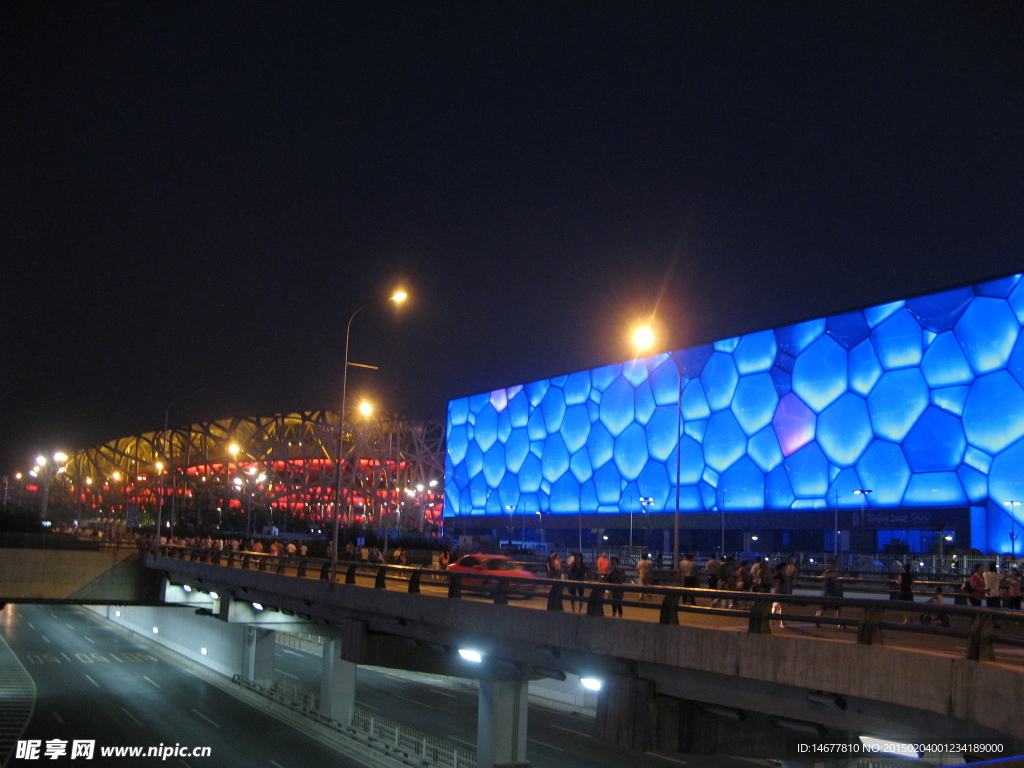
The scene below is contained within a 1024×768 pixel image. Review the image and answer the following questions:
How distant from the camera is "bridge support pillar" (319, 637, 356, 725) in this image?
1228 inches

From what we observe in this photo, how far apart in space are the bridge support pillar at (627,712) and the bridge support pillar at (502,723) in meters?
9.67

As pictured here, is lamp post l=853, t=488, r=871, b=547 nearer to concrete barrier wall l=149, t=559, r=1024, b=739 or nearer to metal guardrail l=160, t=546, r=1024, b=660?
metal guardrail l=160, t=546, r=1024, b=660

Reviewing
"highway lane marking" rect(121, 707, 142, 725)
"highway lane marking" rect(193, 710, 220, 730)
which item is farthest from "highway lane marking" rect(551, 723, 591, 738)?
"highway lane marking" rect(121, 707, 142, 725)

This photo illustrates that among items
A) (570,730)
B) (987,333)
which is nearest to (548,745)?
(570,730)

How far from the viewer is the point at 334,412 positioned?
109062 mm

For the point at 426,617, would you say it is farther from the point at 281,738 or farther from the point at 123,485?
the point at 123,485

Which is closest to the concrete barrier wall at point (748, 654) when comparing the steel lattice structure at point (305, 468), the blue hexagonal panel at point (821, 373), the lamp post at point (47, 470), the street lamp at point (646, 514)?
the blue hexagonal panel at point (821, 373)

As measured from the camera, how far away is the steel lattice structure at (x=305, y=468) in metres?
106

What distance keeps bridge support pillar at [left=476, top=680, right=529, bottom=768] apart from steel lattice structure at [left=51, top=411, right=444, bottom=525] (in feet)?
247

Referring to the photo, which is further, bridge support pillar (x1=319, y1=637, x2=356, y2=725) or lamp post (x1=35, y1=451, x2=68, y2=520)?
lamp post (x1=35, y1=451, x2=68, y2=520)

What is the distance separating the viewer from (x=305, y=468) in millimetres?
114188

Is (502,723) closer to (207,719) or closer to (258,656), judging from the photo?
(207,719)

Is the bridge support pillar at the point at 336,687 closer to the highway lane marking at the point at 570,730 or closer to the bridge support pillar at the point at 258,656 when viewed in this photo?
the highway lane marking at the point at 570,730

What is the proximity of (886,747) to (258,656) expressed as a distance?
32447mm
